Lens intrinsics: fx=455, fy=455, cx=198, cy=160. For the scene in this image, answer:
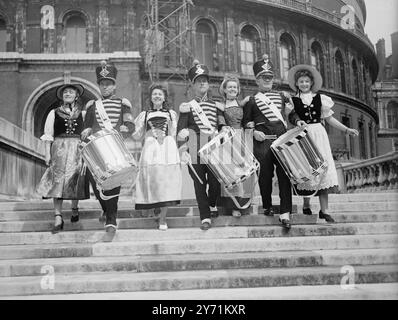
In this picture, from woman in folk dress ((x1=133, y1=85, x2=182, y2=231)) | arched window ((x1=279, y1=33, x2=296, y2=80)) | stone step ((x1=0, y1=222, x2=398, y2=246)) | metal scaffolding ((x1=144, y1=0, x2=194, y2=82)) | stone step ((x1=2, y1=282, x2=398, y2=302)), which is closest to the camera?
stone step ((x1=2, y1=282, x2=398, y2=302))

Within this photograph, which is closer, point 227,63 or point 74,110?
point 74,110

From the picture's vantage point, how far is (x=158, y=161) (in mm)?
6184

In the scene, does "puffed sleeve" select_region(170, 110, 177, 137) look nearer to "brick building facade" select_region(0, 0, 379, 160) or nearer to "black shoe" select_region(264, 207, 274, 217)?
"black shoe" select_region(264, 207, 274, 217)

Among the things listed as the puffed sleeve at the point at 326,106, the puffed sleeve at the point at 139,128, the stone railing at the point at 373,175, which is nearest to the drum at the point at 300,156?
the puffed sleeve at the point at 326,106

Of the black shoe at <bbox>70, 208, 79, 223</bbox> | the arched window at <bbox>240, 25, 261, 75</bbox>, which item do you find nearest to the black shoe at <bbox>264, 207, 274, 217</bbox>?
the black shoe at <bbox>70, 208, 79, 223</bbox>

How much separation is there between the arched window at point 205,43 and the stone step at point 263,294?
23197mm

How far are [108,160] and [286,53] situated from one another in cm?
2595

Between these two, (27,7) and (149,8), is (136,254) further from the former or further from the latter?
(27,7)

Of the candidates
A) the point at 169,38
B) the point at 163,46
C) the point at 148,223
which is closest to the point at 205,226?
the point at 148,223

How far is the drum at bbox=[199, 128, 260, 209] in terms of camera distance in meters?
5.95

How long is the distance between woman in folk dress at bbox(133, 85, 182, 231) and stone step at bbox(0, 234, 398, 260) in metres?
0.58

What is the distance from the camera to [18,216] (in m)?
6.79
